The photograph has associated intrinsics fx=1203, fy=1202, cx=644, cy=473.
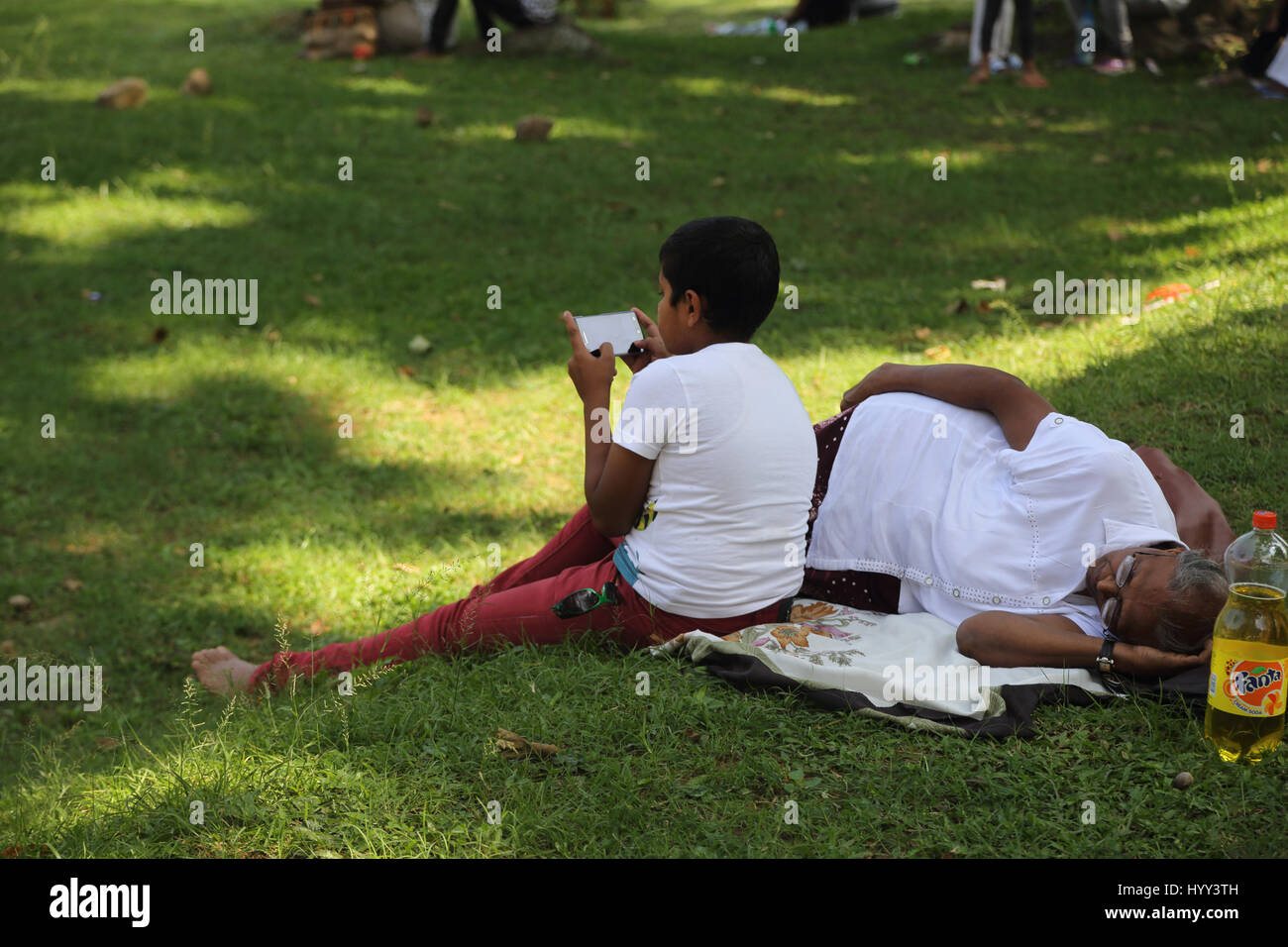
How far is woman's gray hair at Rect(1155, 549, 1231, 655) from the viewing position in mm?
3141

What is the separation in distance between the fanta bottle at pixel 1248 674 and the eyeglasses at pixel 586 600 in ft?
5.38

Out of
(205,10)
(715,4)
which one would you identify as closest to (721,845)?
(205,10)

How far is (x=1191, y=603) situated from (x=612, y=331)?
6.07 ft

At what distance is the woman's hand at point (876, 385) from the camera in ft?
13.7

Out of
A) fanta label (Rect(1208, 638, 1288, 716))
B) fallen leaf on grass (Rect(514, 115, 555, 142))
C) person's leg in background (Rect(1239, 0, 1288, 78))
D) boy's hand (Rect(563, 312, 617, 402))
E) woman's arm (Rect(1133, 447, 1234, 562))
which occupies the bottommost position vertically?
fanta label (Rect(1208, 638, 1288, 716))

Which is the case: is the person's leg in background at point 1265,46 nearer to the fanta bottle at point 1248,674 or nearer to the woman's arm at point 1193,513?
the woman's arm at point 1193,513

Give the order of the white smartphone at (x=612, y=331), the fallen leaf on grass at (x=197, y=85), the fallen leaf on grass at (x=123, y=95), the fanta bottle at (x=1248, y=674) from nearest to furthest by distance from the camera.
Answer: the fanta bottle at (x=1248, y=674) < the white smartphone at (x=612, y=331) < the fallen leaf on grass at (x=123, y=95) < the fallen leaf on grass at (x=197, y=85)

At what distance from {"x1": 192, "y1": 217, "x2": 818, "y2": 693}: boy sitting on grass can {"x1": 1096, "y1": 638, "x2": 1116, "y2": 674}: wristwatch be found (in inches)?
34.9

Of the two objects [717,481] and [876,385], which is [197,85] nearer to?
[876,385]

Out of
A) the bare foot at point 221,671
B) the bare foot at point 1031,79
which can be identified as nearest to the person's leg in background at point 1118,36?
the bare foot at point 1031,79

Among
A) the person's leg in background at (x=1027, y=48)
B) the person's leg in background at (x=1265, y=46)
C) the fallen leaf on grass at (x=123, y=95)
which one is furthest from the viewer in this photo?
the person's leg in background at (x=1027, y=48)

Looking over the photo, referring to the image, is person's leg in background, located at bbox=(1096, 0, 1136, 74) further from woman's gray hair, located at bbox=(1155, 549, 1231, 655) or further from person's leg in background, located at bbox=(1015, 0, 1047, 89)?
woman's gray hair, located at bbox=(1155, 549, 1231, 655)

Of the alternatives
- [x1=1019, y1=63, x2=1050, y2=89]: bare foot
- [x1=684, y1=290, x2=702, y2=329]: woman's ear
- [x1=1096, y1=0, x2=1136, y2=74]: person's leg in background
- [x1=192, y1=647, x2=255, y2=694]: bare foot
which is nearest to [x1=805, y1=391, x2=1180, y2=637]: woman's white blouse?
[x1=684, y1=290, x2=702, y2=329]: woman's ear

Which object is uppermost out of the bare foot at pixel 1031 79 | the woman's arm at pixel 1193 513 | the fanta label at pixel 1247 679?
the bare foot at pixel 1031 79
